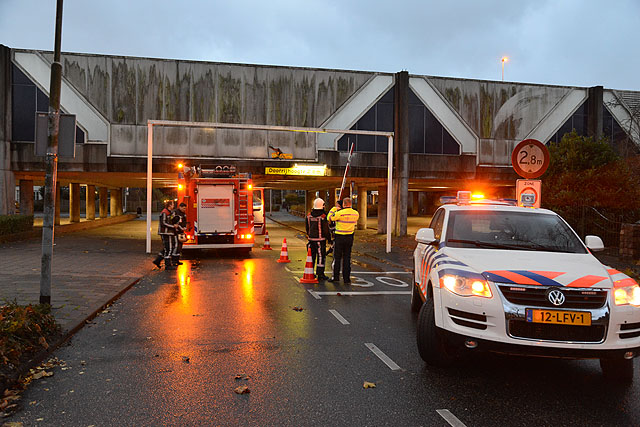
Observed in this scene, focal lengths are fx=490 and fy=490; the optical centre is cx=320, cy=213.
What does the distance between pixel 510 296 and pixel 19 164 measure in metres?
24.1

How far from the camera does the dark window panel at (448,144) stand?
86.6 ft

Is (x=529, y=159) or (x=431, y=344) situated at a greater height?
(x=529, y=159)

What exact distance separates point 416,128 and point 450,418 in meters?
23.3

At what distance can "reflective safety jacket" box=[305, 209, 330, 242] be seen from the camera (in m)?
11.5

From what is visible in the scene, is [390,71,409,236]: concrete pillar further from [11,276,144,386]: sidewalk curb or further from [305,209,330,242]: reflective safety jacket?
[11,276,144,386]: sidewalk curb

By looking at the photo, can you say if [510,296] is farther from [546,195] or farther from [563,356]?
[546,195]

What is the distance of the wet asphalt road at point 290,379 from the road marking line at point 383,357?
0.14ft

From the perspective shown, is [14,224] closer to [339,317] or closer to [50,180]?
[50,180]

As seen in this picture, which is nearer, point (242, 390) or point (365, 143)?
point (242, 390)

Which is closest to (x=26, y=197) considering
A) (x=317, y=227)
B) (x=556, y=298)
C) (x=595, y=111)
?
(x=317, y=227)

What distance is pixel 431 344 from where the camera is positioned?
5039mm

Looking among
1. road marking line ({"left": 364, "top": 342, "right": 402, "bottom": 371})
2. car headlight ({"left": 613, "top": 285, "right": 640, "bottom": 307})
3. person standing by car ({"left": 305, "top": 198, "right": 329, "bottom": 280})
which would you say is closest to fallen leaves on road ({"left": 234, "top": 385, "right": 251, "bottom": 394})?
road marking line ({"left": 364, "top": 342, "right": 402, "bottom": 371})

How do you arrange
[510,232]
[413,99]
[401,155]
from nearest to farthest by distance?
[510,232]
[401,155]
[413,99]

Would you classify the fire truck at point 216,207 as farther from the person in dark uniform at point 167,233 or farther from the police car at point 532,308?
the police car at point 532,308
